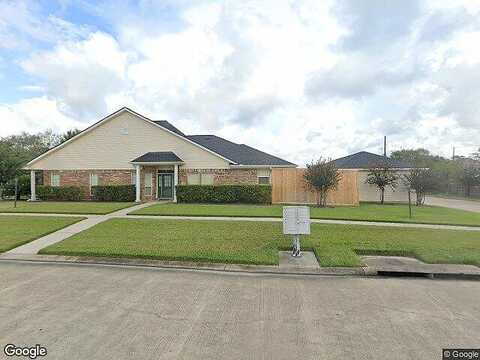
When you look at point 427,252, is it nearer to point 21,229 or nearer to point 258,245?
point 258,245

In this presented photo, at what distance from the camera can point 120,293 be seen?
5.21 metres

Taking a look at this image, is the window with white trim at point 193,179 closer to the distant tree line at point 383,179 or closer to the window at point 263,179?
the window at point 263,179

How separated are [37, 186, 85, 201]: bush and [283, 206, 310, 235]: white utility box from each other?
19881mm

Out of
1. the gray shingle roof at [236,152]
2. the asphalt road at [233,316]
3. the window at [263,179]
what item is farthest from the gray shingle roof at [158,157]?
the asphalt road at [233,316]

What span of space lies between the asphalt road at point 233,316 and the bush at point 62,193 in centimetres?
1817

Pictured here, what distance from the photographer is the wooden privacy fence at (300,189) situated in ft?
65.9

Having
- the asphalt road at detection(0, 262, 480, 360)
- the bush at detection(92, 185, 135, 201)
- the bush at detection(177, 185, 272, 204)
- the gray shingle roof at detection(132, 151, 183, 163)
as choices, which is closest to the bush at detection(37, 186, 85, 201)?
the bush at detection(92, 185, 135, 201)

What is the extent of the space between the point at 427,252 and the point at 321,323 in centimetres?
509

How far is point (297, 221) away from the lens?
7.69 m

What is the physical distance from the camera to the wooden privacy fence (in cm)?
2009

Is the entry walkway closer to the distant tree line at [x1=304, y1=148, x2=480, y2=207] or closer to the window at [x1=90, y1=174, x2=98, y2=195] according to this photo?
the distant tree line at [x1=304, y1=148, x2=480, y2=207]

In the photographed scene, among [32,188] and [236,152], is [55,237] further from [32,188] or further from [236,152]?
[32,188]

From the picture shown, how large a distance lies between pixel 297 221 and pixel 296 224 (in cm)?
8

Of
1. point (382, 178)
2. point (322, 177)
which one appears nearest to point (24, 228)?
point (322, 177)
